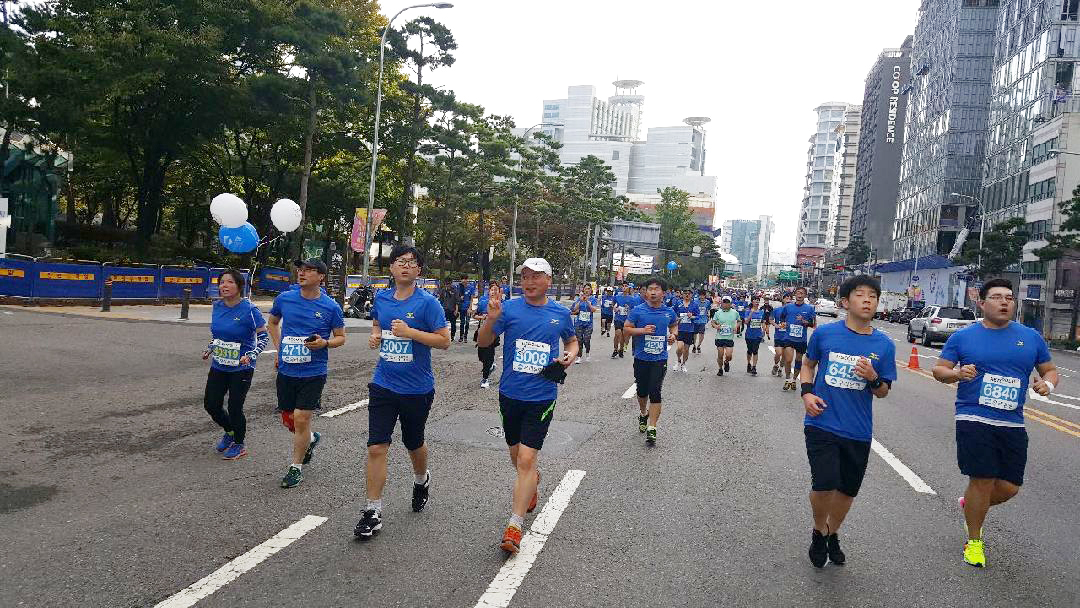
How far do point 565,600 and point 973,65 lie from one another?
89.9 meters

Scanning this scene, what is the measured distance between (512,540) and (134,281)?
24.2 metres

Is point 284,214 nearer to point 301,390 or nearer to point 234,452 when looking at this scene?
point 234,452

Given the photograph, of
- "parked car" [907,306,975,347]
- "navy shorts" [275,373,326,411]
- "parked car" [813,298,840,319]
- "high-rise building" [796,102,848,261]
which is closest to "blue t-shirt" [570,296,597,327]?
"navy shorts" [275,373,326,411]

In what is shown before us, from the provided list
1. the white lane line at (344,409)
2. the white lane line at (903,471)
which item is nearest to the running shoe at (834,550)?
the white lane line at (903,471)

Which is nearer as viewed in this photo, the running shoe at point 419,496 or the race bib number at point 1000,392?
the race bib number at point 1000,392

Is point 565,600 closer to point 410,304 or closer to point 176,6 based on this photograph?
point 410,304

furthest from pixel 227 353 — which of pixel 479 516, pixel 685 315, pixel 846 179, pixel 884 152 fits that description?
pixel 846 179

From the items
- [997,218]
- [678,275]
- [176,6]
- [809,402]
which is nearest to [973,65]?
[997,218]

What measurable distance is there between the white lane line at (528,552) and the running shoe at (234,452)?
2970mm

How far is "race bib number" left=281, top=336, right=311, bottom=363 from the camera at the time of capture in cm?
594

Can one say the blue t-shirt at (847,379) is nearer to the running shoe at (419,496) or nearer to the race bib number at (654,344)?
the running shoe at (419,496)

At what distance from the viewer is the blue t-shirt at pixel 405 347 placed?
16.3 ft

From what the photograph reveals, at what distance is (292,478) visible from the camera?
581cm

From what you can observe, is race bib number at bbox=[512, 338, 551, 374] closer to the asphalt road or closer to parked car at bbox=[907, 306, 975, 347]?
the asphalt road
